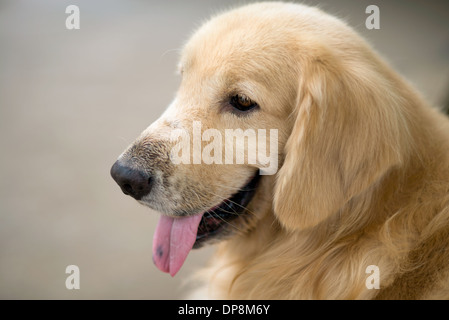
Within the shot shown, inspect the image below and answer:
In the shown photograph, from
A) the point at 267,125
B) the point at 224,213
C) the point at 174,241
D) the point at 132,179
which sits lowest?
the point at 174,241

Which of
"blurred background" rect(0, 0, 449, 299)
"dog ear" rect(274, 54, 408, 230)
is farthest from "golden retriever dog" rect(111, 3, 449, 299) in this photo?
"blurred background" rect(0, 0, 449, 299)

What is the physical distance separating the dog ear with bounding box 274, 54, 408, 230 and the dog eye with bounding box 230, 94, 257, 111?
21 cm

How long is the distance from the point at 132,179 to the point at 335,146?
79 centimetres

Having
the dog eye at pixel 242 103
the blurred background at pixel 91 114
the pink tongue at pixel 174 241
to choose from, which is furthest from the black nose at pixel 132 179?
the blurred background at pixel 91 114

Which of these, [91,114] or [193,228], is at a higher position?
[91,114]

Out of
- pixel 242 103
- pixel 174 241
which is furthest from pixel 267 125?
pixel 174 241

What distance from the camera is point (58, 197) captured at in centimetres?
355

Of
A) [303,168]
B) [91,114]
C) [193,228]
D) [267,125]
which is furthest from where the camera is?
[91,114]

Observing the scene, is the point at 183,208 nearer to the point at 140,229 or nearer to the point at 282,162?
the point at 282,162

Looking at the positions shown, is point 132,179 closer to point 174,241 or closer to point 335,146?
point 174,241

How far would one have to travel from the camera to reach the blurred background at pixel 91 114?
9.82ft

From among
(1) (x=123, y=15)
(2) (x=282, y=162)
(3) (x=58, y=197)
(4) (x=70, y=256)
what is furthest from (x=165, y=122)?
(1) (x=123, y=15)

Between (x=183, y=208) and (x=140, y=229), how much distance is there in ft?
Result: 6.01

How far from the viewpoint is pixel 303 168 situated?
156 cm
